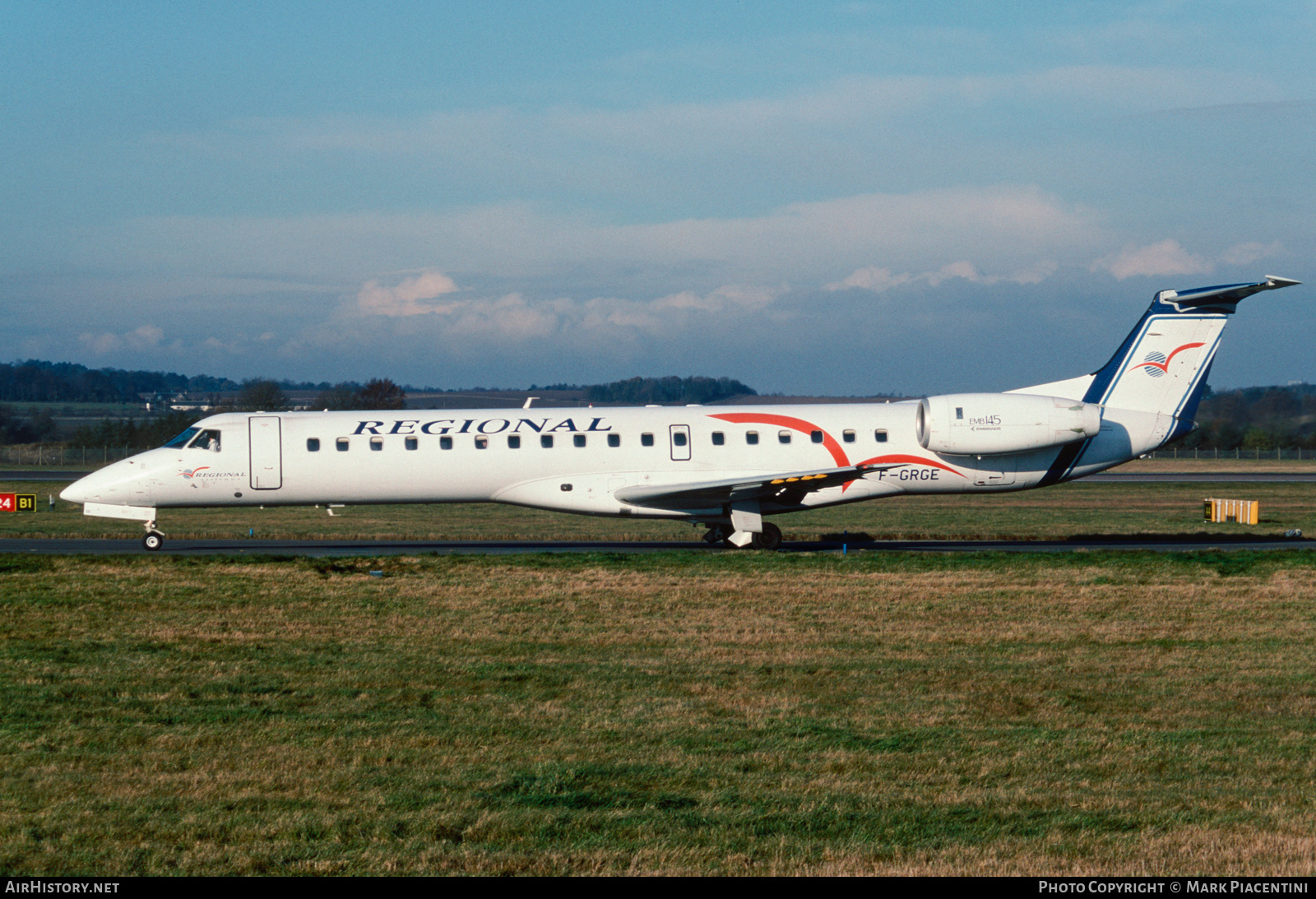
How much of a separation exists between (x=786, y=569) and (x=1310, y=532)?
17.9 metres

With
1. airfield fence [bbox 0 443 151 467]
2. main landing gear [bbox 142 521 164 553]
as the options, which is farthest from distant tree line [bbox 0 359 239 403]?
main landing gear [bbox 142 521 164 553]

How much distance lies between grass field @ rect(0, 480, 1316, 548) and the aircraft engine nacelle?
16.0 feet

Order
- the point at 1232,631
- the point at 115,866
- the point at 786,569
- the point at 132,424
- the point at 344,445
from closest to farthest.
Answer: the point at 115,866 → the point at 1232,631 → the point at 786,569 → the point at 344,445 → the point at 132,424

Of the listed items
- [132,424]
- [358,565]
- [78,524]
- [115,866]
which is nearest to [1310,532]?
[358,565]

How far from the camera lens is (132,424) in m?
73.2

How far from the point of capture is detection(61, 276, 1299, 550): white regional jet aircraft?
24.6 meters

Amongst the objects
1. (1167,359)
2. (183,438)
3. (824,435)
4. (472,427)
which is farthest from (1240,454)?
(183,438)

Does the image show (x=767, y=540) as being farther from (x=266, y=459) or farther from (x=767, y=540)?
(x=266, y=459)

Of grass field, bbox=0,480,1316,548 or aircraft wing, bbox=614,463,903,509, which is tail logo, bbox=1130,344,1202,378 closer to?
grass field, bbox=0,480,1316,548

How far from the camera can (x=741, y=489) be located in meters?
24.1

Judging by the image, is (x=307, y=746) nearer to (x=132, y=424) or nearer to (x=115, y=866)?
(x=115, y=866)

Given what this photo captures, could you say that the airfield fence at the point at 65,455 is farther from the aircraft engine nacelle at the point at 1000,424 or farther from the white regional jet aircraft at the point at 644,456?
the aircraft engine nacelle at the point at 1000,424

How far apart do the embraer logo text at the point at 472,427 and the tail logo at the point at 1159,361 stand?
1177 cm

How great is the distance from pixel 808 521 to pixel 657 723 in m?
26.1
